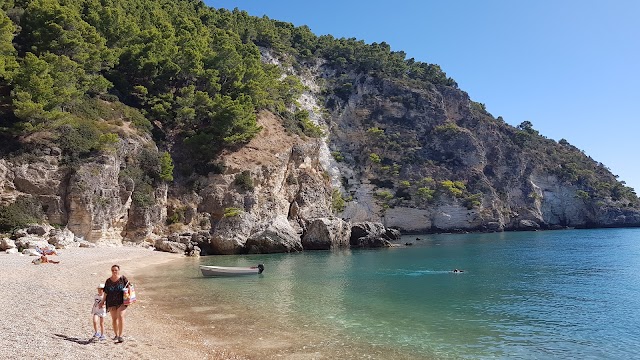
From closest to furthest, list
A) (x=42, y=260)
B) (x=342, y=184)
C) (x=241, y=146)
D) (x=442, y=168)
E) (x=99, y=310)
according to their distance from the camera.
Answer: (x=99, y=310), (x=42, y=260), (x=241, y=146), (x=342, y=184), (x=442, y=168)

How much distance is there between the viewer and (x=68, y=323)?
11984 mm

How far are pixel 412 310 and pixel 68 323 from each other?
1241cm

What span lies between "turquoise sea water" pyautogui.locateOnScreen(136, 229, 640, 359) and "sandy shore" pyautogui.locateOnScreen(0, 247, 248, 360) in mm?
906

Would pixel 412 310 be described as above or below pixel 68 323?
below

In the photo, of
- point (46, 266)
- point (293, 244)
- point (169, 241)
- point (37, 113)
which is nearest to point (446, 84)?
point (293, 244)

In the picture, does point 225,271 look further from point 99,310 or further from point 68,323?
point 99,310

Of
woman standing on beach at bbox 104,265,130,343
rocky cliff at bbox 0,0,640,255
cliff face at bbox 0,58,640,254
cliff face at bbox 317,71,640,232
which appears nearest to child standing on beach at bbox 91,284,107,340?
woman standing on beach at bbox 104,265,130,343

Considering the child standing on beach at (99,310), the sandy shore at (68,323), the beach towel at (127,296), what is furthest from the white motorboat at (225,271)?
the beach towel at (127,296)

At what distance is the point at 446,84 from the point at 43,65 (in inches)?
3803

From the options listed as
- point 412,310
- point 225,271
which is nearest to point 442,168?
point 225,271

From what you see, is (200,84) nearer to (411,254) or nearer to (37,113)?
(37,113)

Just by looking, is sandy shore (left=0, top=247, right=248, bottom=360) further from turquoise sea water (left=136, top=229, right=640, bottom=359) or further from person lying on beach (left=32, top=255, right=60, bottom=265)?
turquoise sea water (left=136, top=229, right=640, bottom=359)

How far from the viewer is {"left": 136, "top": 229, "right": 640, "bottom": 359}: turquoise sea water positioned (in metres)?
12.7

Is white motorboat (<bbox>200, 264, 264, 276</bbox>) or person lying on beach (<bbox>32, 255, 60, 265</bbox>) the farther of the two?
white motorboat (<bbox>200, 264, 264, 276</bbox>)
